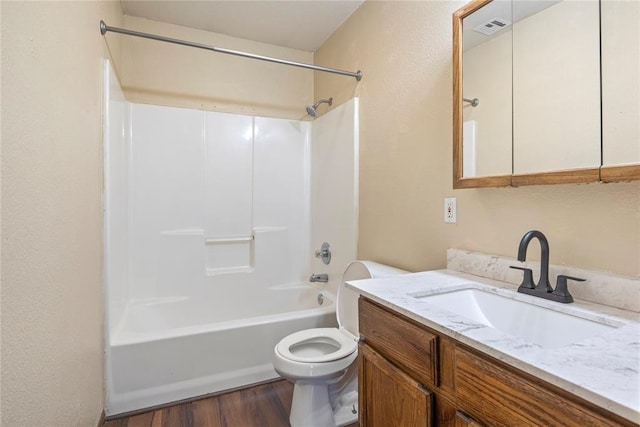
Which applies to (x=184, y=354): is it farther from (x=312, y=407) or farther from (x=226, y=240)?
(x=226, y=240)

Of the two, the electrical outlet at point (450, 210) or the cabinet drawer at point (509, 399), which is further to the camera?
the electrical outlet at point (450, 210)

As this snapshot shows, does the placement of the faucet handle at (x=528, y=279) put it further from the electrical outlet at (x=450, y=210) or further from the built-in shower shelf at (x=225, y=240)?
the built-in shower shelf at (x=225, y=240)

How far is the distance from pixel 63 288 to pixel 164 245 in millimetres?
1401

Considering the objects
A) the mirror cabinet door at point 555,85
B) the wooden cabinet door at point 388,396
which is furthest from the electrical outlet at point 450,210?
the wooden cabinet door at point 388,396

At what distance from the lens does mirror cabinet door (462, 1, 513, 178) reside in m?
1.18

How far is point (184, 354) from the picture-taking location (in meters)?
1.85

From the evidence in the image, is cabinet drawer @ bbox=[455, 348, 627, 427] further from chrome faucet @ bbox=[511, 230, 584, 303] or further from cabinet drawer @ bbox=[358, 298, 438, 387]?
chrome faucet @ bbox=[511, 230, 584, 303]

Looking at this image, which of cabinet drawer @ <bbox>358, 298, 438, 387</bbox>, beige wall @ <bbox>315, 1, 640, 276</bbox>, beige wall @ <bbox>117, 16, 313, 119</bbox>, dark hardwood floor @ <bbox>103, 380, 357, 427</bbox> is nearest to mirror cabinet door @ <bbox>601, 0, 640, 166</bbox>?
beige wall @ <bbox>315, 1, 640, 276</bbox>

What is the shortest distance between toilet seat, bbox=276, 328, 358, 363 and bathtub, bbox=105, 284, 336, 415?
318 mm

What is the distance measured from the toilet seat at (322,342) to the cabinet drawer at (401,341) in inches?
20.3

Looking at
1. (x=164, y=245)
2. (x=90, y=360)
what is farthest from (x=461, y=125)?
(x=164, y=245)

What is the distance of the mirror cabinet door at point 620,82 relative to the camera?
33.1 inches

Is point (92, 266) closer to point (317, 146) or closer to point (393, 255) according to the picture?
point (393, 255)

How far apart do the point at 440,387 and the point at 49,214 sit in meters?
1.22
